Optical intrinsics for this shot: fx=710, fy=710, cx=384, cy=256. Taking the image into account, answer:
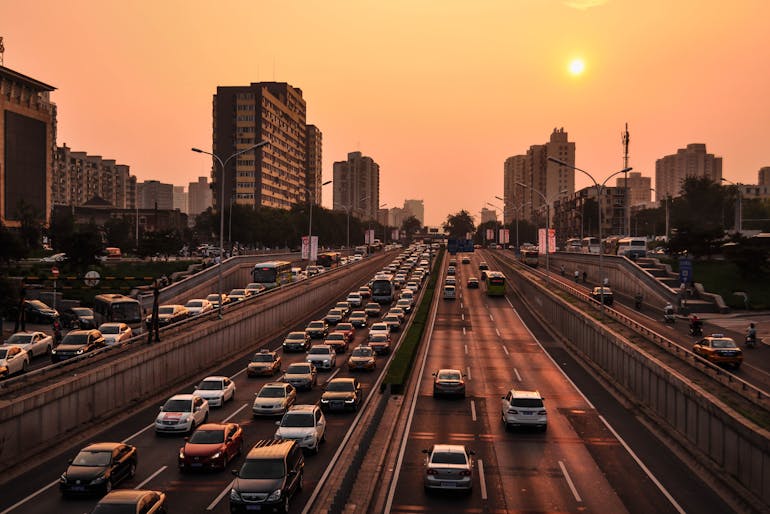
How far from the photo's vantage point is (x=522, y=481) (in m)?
22.1

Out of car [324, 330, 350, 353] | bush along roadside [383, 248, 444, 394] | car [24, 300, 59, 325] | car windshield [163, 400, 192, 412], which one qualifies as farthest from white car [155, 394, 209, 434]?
car [24, 300, 59, 325]

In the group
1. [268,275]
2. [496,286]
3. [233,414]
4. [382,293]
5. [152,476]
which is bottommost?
[233,414]

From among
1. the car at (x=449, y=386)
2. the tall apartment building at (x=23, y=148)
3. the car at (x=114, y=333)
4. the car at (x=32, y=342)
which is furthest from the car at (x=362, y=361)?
the tall apartment building at (x=23, y=148)

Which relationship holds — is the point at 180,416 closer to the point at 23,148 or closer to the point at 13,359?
the point at 13,359

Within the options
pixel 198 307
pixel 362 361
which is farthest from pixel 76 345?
pixel 198 307

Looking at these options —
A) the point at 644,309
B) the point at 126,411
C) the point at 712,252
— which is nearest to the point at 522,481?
the point at 126,411

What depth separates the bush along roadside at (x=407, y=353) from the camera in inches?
1420

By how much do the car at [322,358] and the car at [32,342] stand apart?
52.8 feet

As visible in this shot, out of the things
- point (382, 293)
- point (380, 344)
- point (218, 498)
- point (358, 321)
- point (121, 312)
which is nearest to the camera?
point (218, 498)

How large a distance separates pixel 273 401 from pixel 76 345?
51.9ft

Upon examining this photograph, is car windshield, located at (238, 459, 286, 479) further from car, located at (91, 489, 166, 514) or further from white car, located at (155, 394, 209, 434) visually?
white car, located at (155, 394, 209, 434)

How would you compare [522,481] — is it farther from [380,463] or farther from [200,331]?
[200,331]

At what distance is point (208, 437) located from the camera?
23484mm

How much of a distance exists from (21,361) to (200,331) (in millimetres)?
9915
